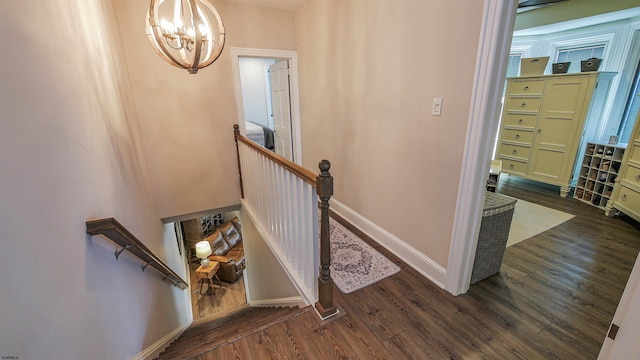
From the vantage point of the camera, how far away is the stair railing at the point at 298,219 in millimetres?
1592

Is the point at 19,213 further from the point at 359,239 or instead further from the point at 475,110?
the point at 359,239

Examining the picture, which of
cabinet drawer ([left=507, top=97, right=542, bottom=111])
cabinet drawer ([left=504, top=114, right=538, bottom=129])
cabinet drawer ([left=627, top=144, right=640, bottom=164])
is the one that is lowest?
cabinet drawer ([left=627, top=144, right=640, bottom=164])

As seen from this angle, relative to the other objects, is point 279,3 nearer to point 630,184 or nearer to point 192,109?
point 192,109

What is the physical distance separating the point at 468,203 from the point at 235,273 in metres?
5.81

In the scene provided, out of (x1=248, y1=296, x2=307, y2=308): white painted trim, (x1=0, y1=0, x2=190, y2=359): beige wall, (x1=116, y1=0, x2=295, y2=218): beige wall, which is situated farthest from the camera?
(x1=116, y1=0, x2=295, y2=218): beige wall

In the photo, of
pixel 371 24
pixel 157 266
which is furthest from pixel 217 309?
pixel 371 24

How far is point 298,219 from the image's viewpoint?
6.04ft

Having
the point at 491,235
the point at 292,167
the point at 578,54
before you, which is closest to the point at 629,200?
the point at 491,235

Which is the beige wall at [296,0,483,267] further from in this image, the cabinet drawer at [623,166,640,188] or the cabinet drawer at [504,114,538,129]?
the cabinet drawer at [504,114,538,129]

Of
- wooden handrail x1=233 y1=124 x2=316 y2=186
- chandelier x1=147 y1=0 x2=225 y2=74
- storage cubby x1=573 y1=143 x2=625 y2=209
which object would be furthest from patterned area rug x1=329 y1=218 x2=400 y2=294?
storage cubby x1=573 y1=143 x2=625 y2=209

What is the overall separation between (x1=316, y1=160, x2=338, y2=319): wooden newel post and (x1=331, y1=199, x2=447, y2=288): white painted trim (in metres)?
0.80

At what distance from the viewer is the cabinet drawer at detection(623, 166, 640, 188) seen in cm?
285

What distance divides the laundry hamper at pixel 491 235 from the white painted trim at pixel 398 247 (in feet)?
0.85

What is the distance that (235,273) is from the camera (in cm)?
629
